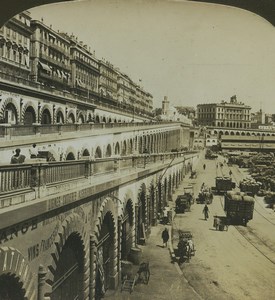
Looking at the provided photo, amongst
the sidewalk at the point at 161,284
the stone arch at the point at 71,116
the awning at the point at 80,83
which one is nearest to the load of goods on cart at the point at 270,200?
the sidewalk at the point at 161,284

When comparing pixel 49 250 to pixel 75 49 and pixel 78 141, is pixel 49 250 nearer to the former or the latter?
pixel 78 141

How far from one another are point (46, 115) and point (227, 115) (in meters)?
145

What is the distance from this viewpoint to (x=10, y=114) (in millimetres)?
34094

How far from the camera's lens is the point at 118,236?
18.6 meters

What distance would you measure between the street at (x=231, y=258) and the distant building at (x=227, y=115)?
5415 inches

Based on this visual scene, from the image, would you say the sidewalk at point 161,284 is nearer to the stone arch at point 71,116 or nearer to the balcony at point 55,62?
the stone arch at point 71,116

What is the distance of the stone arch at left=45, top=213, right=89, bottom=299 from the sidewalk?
352 centimetres

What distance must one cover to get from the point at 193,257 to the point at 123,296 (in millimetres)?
8384

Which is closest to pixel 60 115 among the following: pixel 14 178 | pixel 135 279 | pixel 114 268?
pixel 135 279

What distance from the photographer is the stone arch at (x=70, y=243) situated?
1074 cm

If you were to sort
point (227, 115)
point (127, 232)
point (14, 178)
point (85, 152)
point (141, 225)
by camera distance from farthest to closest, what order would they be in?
point (227, 115) → point (85, 152) → point (141, 225) → point (127, 232) → point (14, 178)

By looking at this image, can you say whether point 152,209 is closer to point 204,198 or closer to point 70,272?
point 204,198

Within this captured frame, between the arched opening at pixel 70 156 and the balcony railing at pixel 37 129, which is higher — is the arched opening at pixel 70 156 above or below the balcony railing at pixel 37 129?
below

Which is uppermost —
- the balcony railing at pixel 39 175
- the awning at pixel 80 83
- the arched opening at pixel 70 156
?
the awning at pixel 80 83
